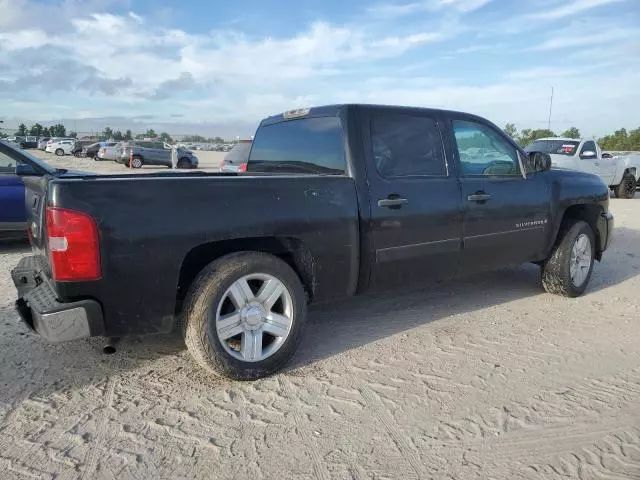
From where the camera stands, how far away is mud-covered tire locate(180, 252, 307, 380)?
126 inches

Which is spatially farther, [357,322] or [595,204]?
[595,204]

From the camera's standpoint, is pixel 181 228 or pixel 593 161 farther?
pixel 593 161

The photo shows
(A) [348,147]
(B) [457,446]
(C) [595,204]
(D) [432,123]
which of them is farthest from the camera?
(C) [595,204]

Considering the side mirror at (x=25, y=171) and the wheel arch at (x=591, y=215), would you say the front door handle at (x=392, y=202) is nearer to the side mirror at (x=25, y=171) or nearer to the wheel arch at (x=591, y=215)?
the wheel arch at (x=591, y=215)

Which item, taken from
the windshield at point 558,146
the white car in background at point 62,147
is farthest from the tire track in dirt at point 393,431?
the white car in background at point 62,147

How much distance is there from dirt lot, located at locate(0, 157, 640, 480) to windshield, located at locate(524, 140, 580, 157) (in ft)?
37.9

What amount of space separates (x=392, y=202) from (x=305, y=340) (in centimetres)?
127

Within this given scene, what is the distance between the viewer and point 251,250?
352cm

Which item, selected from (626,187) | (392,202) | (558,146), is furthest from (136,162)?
(392,202)

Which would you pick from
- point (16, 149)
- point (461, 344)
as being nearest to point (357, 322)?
point (461, 344)

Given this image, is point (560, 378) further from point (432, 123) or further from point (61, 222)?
point (61, 222)

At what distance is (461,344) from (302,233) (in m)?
1.60

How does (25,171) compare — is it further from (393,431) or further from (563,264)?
(563,264)

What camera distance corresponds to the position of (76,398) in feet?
10.5
